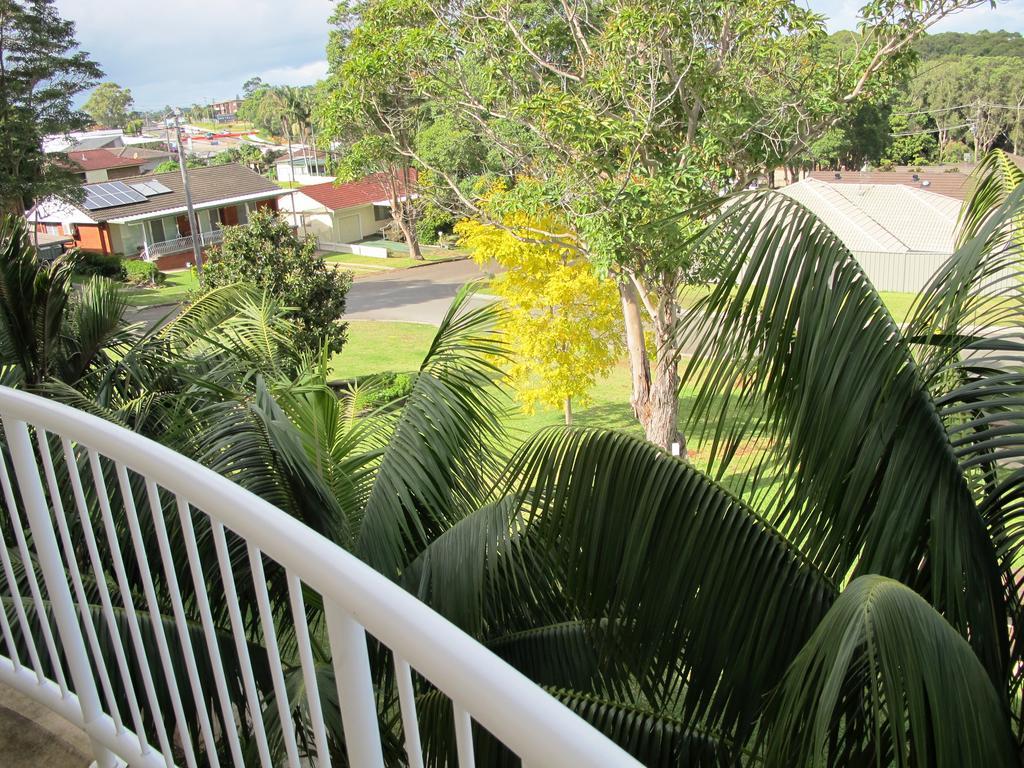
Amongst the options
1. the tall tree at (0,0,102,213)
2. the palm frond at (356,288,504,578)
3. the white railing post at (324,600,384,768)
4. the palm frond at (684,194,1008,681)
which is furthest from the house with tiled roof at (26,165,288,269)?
the white railing post at (324,600,384,768)

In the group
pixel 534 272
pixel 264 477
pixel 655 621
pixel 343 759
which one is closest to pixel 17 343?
pixel 264 477

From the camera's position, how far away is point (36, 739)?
2.15m

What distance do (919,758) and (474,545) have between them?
1.91 m

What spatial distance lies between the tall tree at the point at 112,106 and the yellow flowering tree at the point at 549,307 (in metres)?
78.6

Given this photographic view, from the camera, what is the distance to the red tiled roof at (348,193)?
139 feet

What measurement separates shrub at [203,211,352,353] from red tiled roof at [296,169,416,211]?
2420cm

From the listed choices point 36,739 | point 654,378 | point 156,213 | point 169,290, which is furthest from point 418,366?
point 156,213

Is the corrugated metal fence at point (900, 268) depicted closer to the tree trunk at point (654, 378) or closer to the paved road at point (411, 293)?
the paved road at point (411, 293)

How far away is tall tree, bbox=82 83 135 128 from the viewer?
8269cm

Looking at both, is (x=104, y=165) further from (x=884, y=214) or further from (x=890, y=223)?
(x=890, y=223)

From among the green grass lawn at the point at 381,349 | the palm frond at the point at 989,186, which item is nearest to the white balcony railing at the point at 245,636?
the palm frond at the point at 989,186

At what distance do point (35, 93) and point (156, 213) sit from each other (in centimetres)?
859

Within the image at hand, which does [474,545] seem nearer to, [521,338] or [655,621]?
[655,621]

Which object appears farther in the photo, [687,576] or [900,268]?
[900,268]
